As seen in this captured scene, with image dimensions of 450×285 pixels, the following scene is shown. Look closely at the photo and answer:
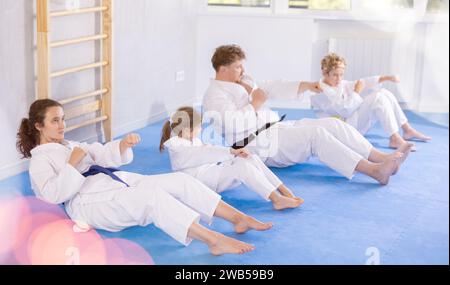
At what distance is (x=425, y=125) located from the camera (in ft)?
20.4

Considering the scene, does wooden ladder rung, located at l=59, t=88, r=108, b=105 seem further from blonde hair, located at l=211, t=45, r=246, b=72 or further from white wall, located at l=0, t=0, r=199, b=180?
blonde hair, located at l=211, t=45, r=246, b=72

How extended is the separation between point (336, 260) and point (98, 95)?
Answer: 2719 mm

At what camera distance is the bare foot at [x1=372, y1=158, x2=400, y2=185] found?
4.20 metres

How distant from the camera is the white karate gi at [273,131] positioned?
14.5 ft

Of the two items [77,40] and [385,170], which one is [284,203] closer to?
[385,170]

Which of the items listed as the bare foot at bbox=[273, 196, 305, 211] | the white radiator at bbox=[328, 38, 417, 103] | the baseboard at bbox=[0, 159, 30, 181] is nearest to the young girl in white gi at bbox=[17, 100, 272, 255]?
the bare foot at bbox=[273, 196, 305, 211]

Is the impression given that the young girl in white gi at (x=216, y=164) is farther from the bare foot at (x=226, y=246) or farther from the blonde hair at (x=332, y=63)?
the blonde hair at (x=332, y=63)

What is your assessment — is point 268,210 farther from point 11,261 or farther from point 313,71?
point 313,71

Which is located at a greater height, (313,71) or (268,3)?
(268,3)

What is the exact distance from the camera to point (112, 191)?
323 centimetres

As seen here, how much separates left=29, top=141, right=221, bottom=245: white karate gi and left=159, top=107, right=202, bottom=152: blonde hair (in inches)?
20.2

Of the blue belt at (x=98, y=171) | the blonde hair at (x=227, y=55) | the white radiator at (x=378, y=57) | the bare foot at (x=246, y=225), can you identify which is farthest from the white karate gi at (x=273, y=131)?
the white radiator at (x=378, y=57)
